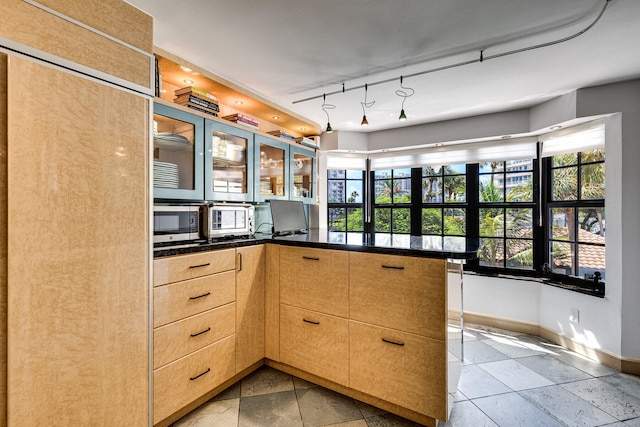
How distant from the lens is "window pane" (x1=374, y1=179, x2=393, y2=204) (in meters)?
4.19

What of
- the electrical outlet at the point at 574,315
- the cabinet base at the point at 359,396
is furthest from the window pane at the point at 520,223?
the cabinet base at the point at 359,396

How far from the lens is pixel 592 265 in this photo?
9.12 feet

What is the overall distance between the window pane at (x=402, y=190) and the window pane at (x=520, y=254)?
131 cm

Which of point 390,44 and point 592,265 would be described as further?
point 592,265

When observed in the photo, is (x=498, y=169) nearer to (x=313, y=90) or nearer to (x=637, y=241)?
(x=637, y=241)

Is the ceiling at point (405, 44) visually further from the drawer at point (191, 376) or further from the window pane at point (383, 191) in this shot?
the drawer at point (191, 376)

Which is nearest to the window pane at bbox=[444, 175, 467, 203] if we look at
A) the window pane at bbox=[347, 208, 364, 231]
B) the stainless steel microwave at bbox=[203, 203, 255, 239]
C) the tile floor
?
the window pane at bbox=[347, 208, 364, 231]

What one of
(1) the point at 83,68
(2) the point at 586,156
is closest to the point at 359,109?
(2) the point at 586,156

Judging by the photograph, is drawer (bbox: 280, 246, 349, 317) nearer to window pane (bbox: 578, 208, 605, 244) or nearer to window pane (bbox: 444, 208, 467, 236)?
window pane (bbox: 444, 208, 467, 236)

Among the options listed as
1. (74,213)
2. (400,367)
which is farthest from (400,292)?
(74,213)

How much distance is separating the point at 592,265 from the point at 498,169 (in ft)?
4.38

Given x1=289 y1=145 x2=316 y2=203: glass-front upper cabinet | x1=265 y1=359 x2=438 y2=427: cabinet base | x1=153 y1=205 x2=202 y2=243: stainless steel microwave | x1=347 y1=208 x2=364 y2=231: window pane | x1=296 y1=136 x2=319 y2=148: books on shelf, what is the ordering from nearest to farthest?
x1=265 y1=359 x2=438 y2=427: cabinet base → x1=153 y1=205 x2=202 y2=243: stainless steel microwave → x1=289 y1=145 x2=316 y2=203: glass-front upper cabinet → x1=296 y1=136 x2=319 y2=148: books on shelf → x1=347 y1=208 x2=364 y2=231: window pane

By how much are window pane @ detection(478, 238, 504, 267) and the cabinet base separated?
2.42 metres

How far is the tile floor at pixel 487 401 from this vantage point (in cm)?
176
